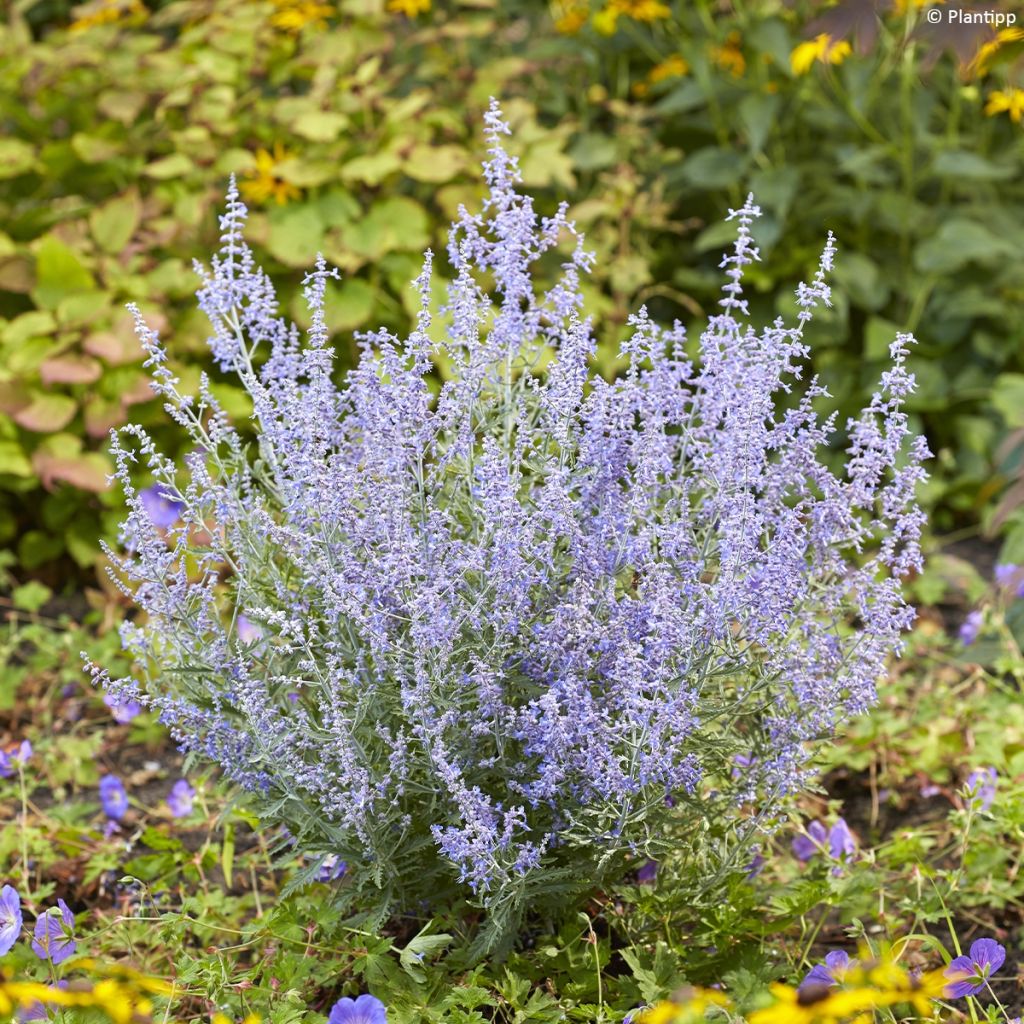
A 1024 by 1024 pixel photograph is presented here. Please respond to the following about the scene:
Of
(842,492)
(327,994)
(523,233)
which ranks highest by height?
(523,233)

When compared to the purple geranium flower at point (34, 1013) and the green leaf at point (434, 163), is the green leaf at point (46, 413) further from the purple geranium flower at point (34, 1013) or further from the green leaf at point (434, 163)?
the purple geranium flower at point (34, 1013)

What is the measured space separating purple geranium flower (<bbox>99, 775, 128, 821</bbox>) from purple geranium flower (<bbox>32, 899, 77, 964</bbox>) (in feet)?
1.65

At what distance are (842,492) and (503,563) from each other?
0.58 m

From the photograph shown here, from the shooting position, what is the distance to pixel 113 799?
2809mm

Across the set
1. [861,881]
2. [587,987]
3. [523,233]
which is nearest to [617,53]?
[523,233]

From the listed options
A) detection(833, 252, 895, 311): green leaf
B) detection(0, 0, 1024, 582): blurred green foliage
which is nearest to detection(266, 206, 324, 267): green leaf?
detection(0, 0, 1024, 582): blurred green foliage

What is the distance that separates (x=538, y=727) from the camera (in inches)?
73.2

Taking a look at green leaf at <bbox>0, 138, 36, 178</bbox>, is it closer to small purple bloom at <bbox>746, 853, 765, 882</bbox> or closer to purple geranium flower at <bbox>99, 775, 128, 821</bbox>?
purple geranium flower at <bbox>99, 775, 128, 821</bbox>

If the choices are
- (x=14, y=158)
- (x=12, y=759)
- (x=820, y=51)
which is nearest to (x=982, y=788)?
(x=12, y=759)

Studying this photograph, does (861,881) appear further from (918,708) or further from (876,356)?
(876,356)

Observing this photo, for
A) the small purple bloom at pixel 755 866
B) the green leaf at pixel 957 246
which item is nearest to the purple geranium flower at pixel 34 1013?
the small purple bloom at pixel 755 866

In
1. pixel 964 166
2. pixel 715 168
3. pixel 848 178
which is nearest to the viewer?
pixel 964 166

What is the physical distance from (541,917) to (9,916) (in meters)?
0.80

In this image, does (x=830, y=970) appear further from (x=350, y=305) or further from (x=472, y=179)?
(x=472, y=179)
